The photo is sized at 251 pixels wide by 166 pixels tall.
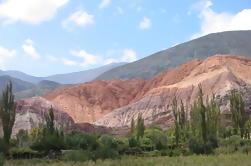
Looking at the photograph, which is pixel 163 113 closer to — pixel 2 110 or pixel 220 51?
pixel 2 110

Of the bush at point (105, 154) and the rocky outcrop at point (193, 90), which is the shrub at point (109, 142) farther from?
the rocky outcrop at point (193, 90)

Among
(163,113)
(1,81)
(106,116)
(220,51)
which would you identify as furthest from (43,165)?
(1,81)

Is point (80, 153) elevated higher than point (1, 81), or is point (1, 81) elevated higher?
point (1, 81)

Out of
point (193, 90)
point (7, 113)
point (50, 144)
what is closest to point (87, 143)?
point (50, 144)

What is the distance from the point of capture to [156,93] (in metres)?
81.9

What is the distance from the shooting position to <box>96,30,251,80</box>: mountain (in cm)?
14575

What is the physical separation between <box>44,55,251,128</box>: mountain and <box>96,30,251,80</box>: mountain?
4427 cm

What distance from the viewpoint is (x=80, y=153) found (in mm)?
17609

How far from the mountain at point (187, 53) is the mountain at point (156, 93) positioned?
44268 mm

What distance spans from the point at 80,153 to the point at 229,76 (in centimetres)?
6213

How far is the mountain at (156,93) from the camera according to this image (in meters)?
74.6

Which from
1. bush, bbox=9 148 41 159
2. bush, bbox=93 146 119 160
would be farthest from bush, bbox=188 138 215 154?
bush, bbox=9 148 41 159

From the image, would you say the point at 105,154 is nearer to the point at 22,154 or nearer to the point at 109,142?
the point at 22,154

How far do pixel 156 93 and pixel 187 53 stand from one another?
76207mm
